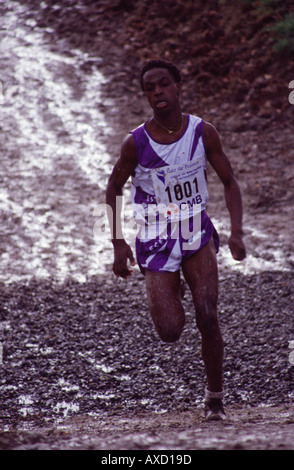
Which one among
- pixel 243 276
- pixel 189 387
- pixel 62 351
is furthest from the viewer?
pixel 243 276

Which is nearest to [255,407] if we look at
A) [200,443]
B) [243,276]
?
[200,443]

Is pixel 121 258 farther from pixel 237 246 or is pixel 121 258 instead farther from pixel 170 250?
pixel 237 246

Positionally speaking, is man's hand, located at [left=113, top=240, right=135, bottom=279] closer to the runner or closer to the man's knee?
the runner

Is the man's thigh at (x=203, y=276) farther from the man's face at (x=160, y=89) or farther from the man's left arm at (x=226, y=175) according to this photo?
the man's face at (x=160, y=89)

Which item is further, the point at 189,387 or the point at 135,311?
the point at 135,311

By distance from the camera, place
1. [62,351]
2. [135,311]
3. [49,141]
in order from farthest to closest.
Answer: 1. [49,141]
2. [135,311]
3. [62,351]

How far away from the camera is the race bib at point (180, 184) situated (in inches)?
163

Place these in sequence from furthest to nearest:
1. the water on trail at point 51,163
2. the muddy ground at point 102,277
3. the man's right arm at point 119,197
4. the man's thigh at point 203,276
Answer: the water on trail at point 51,163, the muddy ground at point 102,277, the man's right arm at point 119,197, the man's thigh at point 203,276

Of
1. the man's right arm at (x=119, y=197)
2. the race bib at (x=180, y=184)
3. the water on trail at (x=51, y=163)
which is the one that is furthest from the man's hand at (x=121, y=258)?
the water on trail at (x=51, y=163)

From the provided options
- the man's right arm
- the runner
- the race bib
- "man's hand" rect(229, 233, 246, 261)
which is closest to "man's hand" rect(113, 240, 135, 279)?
the man's right arm

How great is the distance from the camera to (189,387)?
5.16m

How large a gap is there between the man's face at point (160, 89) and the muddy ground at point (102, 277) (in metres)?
1.89
